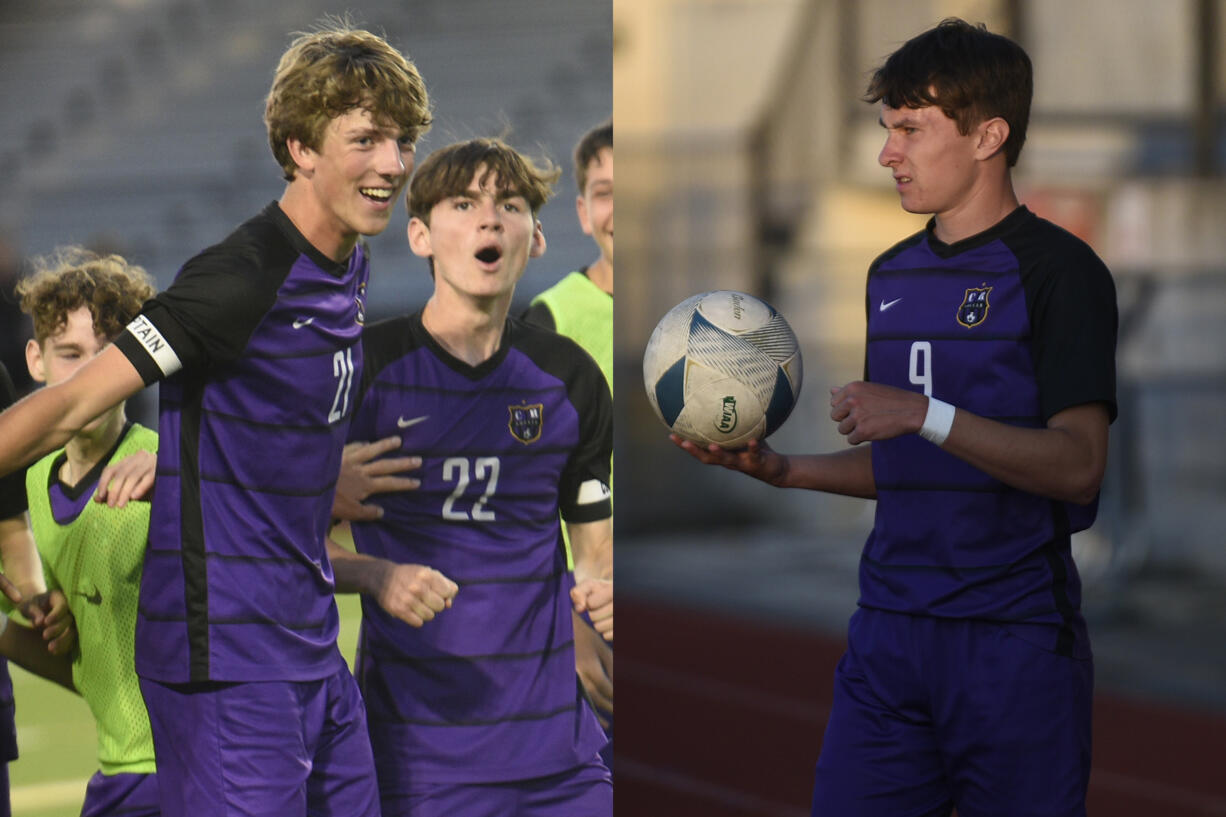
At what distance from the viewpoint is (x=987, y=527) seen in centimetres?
267

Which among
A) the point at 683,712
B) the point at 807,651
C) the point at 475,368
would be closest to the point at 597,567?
the point at 475,368

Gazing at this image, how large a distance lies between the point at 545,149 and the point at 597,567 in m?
0.93

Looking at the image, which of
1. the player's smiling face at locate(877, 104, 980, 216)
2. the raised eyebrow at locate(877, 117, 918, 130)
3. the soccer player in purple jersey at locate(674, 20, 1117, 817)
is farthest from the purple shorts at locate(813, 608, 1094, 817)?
the raised eyebrow at locate(877, 117, 918, 130)

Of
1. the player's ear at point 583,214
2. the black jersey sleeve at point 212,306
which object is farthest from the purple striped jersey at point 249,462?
the player's ear at point 583,214

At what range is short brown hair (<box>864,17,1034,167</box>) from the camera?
2693 millimetres

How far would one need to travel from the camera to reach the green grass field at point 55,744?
3.15 m

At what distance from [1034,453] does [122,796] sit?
1996 mm

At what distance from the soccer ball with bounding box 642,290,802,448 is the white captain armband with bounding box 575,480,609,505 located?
38 cm

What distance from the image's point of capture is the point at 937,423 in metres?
2.48

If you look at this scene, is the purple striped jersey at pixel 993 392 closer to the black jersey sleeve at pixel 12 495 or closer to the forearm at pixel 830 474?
the forearm at pixel 830 474

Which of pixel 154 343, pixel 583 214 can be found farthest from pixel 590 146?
pixel 154 343

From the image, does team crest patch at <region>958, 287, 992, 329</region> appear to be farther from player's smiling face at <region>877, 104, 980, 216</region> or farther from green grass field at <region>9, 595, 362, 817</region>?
green grass field at <region>9, 595, 362, 817</region>

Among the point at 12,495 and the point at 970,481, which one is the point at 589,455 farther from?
the point at 12,495

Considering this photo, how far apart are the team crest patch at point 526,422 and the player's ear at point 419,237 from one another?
0.39 m
